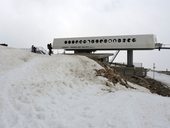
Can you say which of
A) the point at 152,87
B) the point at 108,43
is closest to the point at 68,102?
the point at 152,87

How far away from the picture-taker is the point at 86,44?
4872 cm

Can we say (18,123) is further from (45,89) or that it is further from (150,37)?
(150,37)

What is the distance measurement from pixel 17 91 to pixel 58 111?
134 inches

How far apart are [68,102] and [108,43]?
30.5m

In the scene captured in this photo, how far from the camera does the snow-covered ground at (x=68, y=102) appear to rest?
567 inches

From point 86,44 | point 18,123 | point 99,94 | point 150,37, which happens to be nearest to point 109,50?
point 86,44

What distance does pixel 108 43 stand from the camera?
1868 inches

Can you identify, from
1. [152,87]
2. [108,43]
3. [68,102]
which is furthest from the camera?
[108,43]

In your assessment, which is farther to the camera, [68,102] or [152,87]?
[152,87]

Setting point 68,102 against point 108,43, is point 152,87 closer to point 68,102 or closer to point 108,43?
point 108,43

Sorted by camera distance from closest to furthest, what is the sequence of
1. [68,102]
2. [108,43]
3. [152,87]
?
1. [68,102]
2. [152,87]
3. [108,43]

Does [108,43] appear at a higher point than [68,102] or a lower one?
higher

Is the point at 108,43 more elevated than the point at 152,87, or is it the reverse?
the point at 108,43

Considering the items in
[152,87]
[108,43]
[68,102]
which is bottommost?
[68,102]
